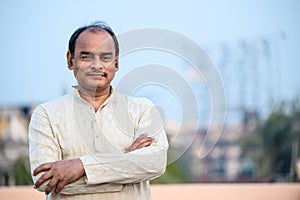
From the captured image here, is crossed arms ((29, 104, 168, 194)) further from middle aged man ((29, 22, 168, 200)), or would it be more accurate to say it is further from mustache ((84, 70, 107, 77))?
mustache ((84, 70, 107, 77))

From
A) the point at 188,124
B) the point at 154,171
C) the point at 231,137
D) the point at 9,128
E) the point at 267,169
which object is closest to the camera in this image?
the point at 154,171

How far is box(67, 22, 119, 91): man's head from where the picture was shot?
2.90m

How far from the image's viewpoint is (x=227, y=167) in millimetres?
47812

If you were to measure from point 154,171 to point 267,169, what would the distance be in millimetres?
29122

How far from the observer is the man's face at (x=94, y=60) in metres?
2.90

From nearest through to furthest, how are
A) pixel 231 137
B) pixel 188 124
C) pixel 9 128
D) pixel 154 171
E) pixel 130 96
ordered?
1. pixel 154 171
2. pixel 130 96
3. pixel 188 124
4. pixel 9 128
5. pixel 231 137

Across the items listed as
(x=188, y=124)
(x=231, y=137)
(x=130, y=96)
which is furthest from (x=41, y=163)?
(x=231, y=137)

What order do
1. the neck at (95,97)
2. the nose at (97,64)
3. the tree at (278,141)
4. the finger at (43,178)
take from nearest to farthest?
the finger at (43,178), the nose at (97,64), the neck at (95,97), the tree at (278,141)

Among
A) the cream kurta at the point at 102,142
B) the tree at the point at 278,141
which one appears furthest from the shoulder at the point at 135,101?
the tree at the point at 278,141

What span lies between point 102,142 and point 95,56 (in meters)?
0.30

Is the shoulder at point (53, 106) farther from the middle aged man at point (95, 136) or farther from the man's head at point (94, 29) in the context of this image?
the man's head at point (94, 29)

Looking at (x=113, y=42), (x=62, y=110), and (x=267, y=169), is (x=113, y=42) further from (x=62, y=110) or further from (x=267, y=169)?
(x=267, y=169)

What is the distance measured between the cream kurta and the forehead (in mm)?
179

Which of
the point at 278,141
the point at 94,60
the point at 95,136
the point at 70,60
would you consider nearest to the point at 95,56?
the point at 94,60
